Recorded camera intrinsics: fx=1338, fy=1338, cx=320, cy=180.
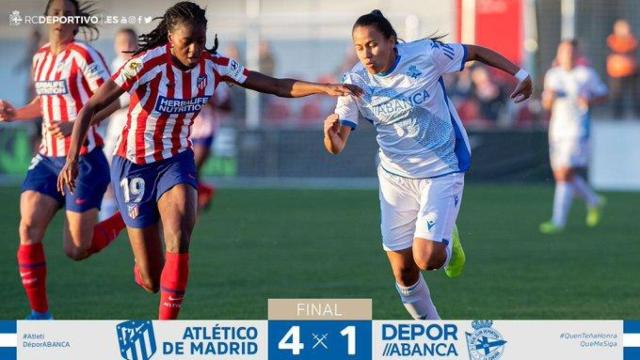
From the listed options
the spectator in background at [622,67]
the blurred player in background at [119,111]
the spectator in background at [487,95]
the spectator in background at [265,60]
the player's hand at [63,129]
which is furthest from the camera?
the spectator in background at [265,60]

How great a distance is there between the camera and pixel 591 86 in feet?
49.3

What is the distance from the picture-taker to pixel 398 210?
24.0 feet

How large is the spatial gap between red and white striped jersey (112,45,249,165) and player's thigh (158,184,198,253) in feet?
0.79

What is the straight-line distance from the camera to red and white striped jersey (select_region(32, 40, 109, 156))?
783 centimetres

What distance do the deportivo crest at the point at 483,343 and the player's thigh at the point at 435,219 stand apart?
1.40 metres

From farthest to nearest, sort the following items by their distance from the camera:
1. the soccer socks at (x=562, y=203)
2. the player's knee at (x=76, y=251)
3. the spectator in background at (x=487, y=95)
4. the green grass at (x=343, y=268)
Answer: the spectator in background at (x=487, y=95) < the soccer socks at (x=562, y=203) < the green grass at (x=343, y=268) < the player's knee at (x=76, y=251)

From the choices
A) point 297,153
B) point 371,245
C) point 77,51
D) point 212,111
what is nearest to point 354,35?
point 77,51

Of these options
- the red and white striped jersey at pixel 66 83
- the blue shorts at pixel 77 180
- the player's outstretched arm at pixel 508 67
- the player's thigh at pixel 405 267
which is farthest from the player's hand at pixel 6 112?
the player's outstretched arm at pixel 508 67

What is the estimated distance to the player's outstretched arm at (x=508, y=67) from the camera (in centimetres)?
710

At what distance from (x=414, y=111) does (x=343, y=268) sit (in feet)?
12.2

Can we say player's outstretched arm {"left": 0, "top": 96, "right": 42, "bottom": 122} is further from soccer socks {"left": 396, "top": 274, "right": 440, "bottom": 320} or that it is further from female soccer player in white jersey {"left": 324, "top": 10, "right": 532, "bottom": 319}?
soccer socks {"left": 396, "top": 274, "right": 440, "bottom": 320}

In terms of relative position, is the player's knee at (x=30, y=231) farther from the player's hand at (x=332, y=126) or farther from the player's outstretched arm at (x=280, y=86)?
the player's hand at (x=332, y=126)

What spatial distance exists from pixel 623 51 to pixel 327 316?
1553 cm

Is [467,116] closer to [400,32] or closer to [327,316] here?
[400,32]
